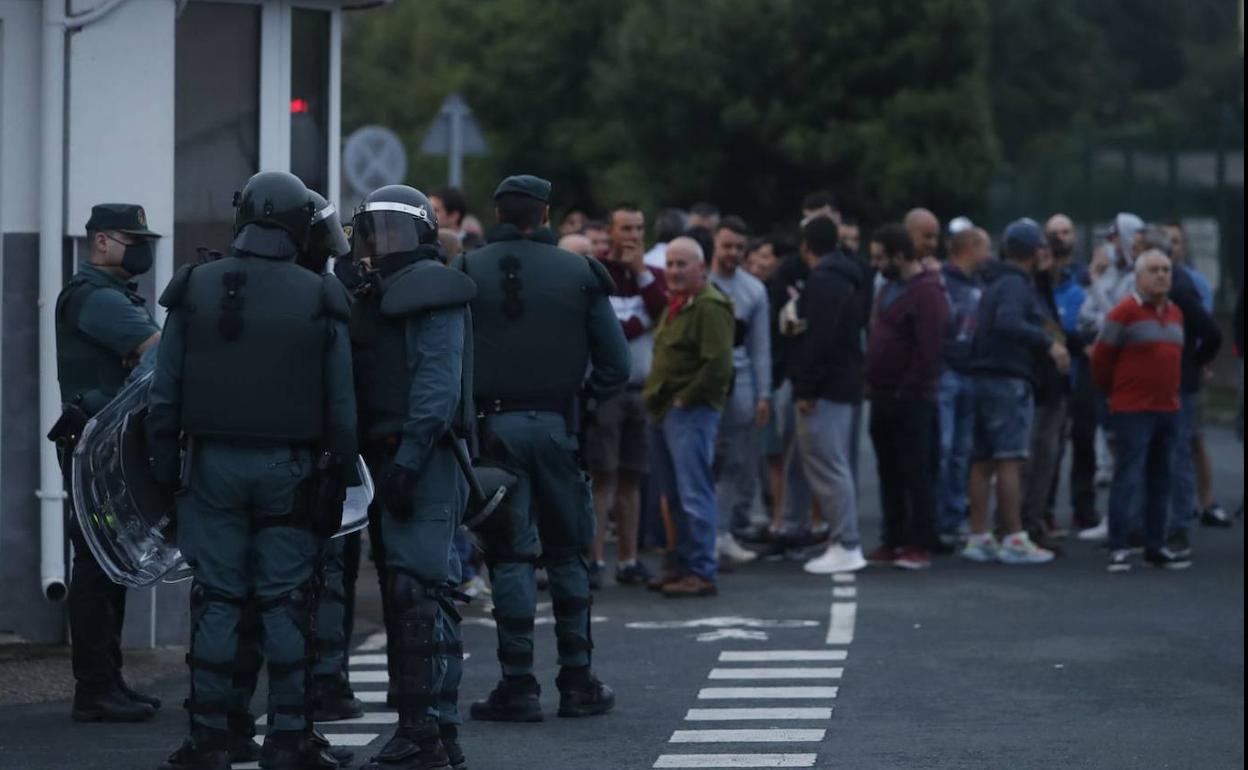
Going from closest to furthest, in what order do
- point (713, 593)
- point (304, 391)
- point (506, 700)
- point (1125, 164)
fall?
point (304, 391) → point (506, 700) → point (713, 593) → point (1125, 164)

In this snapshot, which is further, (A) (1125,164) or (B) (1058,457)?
(A) (1125,164)

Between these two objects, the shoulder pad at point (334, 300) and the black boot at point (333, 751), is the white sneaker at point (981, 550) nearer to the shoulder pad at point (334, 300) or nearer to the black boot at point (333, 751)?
the black boot at point (333, 751)

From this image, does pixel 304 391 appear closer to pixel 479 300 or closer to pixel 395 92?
pixel 479 300

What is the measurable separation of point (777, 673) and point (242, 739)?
9.19 ft

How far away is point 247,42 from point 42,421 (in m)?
2.03

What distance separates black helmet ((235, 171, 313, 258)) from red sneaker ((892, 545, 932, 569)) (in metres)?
6.91

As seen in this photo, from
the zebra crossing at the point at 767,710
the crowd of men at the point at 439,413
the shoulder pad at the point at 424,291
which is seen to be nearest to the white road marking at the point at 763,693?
the zebra crossing at the point at 767,710

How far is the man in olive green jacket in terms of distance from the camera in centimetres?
1251

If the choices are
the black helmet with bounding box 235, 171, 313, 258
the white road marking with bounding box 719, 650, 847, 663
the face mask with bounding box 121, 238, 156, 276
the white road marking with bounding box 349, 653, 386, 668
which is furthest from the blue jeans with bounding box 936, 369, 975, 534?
the black helmet with bounding box 235, 171, 313, 258

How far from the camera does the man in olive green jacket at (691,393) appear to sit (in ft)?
41.0

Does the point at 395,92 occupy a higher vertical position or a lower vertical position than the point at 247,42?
higher

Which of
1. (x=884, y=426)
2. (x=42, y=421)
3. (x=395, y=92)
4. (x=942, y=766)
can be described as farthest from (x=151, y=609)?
(x=395, y=92)

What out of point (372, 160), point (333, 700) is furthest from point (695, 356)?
point (372, 160)

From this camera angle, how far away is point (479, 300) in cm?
925
